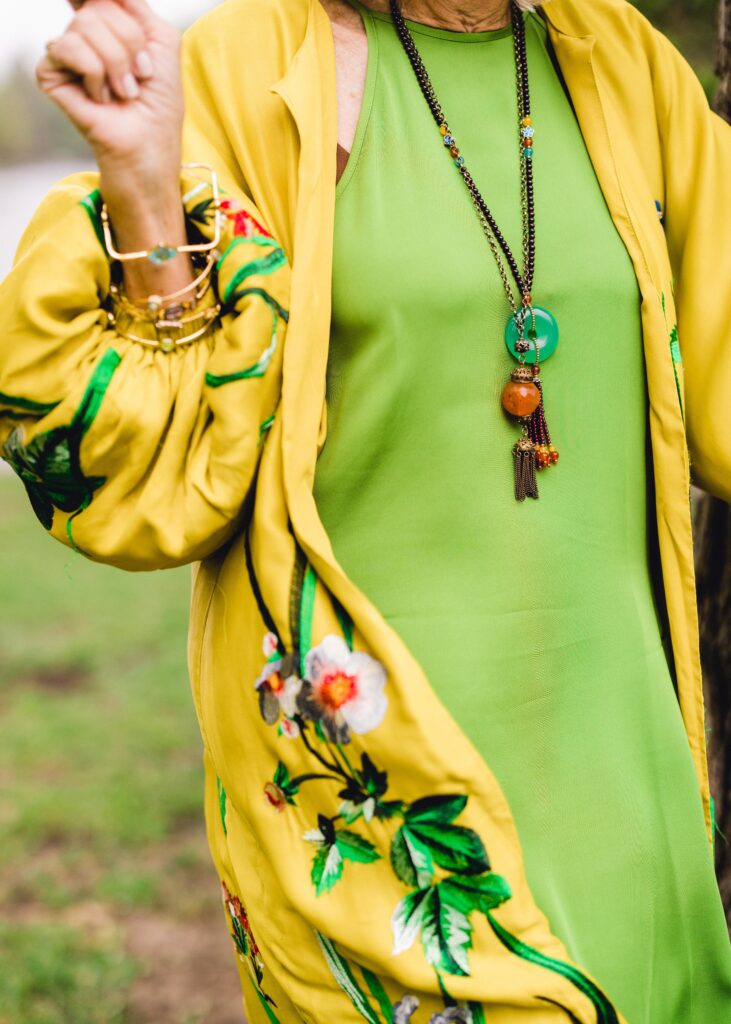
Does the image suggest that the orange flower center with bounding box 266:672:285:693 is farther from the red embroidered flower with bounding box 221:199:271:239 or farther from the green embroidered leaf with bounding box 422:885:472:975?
the red embroidered flower with bounding box 221:199:271:239

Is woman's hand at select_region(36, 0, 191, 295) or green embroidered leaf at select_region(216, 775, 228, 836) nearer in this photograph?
woman's hand at select_region(36, 0, 191, 295)

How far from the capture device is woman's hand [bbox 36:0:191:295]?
1.19m

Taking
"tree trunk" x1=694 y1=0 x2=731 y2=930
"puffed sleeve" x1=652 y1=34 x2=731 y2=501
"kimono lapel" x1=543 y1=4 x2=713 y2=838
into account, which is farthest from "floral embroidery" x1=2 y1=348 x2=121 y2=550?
"tree trunk" x1=694 y1=0 x2=731 y2=930

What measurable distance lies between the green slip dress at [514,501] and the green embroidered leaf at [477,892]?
0.38 ft

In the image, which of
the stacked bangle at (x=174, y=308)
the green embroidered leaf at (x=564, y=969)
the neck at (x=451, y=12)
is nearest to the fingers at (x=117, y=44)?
the stacked bangle at (x=174, y=308)

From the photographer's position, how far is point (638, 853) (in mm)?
1469

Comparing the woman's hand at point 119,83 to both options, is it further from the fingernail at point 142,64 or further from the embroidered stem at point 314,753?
the embroidered stem at point 314,753

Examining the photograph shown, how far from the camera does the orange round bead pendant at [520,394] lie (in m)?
1.40

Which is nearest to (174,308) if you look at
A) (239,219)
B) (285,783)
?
(239,219)

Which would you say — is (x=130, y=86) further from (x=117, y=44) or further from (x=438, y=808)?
(x=438, y=808)

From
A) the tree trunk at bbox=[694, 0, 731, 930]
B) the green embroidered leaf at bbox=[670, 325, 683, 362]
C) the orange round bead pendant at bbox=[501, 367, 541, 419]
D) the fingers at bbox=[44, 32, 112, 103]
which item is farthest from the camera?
the tree trunk at bbox=[694, 0, 731, 930]

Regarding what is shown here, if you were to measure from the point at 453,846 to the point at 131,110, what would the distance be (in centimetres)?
84

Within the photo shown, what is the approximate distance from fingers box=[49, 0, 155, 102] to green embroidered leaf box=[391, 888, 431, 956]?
0.90m

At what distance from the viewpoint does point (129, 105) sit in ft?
4.00
